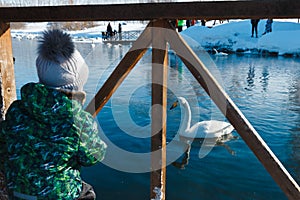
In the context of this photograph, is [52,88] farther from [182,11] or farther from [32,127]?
[182,11]

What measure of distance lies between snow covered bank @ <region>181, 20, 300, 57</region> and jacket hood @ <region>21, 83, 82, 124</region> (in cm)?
1999

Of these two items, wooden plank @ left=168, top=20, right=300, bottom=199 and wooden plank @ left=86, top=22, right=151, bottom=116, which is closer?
wooden plank @ left=168, top=20, right=300, bottom=199

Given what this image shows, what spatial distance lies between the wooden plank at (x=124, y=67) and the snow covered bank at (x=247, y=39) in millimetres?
19329

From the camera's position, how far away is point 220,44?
91.4ft

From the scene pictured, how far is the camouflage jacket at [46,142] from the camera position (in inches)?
57.7

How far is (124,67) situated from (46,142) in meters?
0.74

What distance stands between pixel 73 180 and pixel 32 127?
0.34 metres

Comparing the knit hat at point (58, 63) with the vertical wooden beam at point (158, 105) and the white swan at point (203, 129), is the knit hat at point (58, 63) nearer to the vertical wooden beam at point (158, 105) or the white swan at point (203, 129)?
the vertical wooden beam at point (158, 105)

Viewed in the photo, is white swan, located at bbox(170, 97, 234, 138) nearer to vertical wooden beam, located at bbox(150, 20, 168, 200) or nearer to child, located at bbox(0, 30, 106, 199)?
vertical wooden beam, located at bbox(150, 20, 168, 200)

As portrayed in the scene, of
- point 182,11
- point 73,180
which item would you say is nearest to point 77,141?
point 73,180

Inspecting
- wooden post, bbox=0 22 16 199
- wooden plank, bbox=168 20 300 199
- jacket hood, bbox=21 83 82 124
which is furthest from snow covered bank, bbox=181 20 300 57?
jacket hood, bbox=21 83 82 124

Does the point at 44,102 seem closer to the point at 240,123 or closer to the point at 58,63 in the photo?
the point at 58,63

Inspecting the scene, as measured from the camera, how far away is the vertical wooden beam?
1957mm

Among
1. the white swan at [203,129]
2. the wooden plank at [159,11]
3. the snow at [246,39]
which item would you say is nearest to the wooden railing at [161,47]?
the wooden plank at [159,11]
